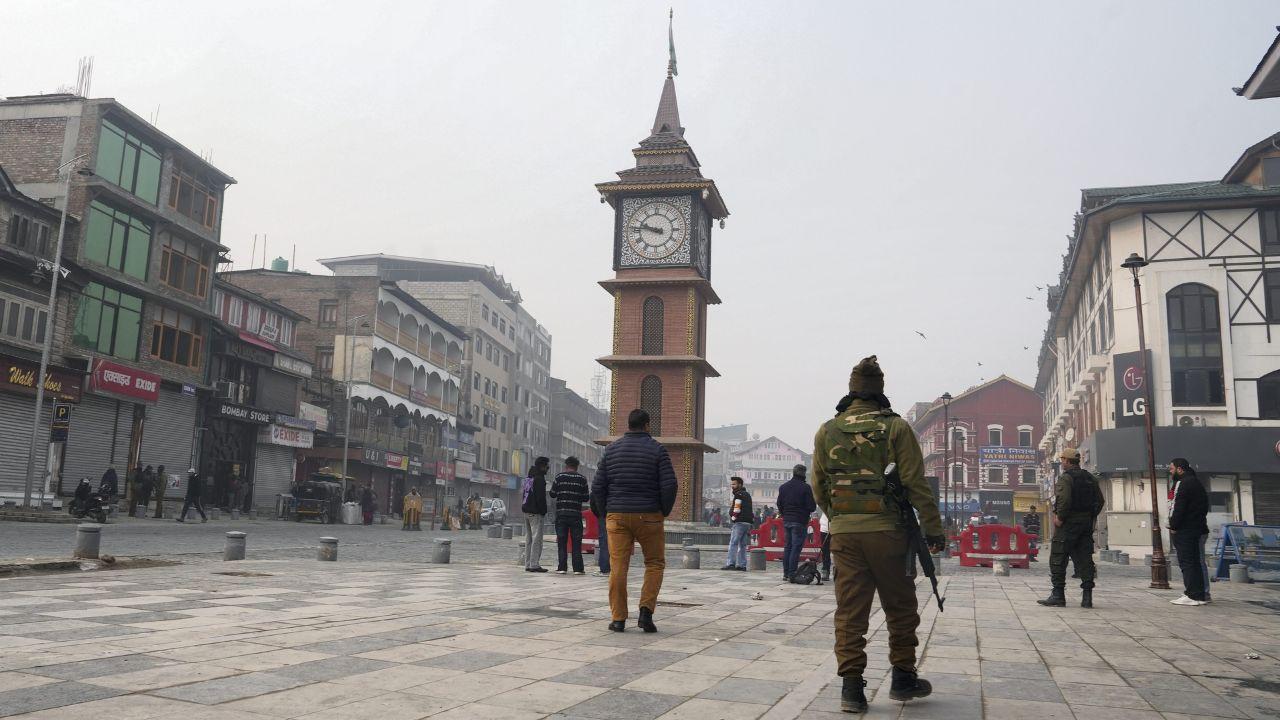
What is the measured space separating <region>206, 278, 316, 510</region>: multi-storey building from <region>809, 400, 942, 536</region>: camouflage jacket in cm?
3496

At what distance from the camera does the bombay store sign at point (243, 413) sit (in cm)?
3616

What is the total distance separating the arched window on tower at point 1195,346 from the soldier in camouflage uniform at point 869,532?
31.1 meters

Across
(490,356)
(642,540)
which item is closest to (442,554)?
(642,540)

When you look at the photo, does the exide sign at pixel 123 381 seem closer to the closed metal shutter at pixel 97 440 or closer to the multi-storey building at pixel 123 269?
the multi-storey building at pixel 123 269

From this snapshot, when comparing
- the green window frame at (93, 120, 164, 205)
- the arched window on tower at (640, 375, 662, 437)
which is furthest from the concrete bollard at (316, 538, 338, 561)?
the green window frame at (93, 120, 164, 205)

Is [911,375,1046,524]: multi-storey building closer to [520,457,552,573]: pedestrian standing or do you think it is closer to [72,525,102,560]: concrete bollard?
[520,457,552,573]: pedestrian standing

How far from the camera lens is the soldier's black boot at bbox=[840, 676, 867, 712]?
15.6ft

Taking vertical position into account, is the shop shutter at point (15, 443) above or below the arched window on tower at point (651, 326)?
below

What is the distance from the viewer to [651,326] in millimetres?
34000

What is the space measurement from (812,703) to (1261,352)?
3346 centimetres

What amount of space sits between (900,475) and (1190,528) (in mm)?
8365

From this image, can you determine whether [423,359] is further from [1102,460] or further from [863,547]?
[863,547]

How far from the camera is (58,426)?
2698cm

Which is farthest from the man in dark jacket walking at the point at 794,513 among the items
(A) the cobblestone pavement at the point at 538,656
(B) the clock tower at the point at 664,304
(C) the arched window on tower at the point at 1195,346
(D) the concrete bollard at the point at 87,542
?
(C) the arched window on tower at the point at 1195,346
